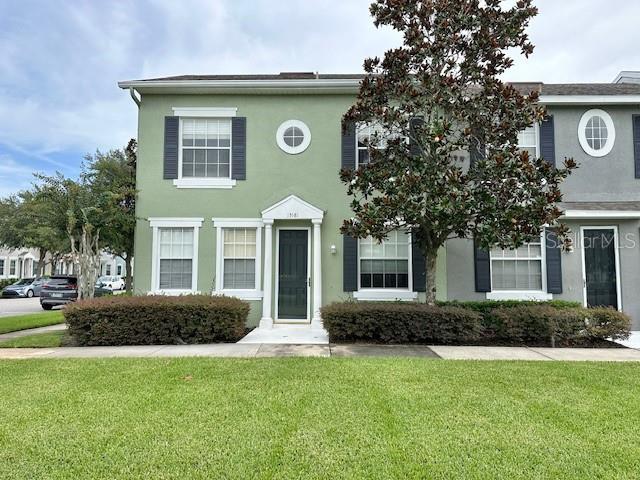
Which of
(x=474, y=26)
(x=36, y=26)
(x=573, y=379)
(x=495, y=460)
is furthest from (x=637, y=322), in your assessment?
(x=36, y=26)

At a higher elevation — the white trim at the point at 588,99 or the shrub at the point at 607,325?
the white trim at the point at 588,99

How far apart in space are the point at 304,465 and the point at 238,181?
836cm

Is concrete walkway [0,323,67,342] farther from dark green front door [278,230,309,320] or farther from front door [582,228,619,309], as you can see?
front door [582,228,619,309]

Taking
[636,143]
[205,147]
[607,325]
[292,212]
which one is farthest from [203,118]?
[636,143]

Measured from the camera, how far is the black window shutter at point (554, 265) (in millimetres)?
10062

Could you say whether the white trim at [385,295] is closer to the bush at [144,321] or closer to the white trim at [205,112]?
the bush at [144,321]

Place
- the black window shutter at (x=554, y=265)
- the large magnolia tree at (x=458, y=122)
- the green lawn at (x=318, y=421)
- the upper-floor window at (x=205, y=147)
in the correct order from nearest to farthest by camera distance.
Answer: the green lawn at (x=318, y=421) < the large magnolia tree at (x=458, y=122) < the black window shutter at (x=554, y=265) < the upper-floor window at (x=205, y=147)

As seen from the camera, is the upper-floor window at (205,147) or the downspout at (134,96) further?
the upper-floor window at (205,147)

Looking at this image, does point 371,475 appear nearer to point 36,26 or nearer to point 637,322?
point 637,322

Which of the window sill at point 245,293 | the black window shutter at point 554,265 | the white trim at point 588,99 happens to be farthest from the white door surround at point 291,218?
the white trim at point 588,99

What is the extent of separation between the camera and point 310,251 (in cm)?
1048

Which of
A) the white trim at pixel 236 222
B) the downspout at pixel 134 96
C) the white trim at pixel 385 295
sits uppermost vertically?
the downspout at pixel 134 96

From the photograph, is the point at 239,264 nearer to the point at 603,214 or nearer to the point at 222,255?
the point at 222,255

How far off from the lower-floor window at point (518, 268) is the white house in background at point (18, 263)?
42.8 m
